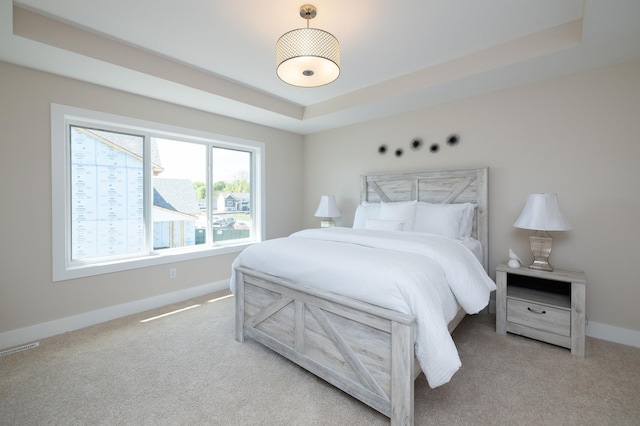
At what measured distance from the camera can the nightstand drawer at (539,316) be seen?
2303mm

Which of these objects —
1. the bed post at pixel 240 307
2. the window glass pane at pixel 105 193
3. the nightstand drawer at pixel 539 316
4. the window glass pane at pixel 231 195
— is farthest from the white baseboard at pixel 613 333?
the window glass pane at pixel 105 193

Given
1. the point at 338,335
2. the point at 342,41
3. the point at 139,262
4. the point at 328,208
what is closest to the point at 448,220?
the point at 328,208

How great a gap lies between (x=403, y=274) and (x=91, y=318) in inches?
122

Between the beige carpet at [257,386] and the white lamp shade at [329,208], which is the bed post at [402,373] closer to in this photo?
the beige carpet at [257,386]

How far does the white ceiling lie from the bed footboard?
2.00m

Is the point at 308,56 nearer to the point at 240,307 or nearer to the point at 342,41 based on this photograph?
the point at 342,41

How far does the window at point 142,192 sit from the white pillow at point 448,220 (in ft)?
8.18

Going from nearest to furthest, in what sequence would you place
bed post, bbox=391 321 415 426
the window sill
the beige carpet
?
bed post, bbox=391 321 415 426
the beige carpet
the window sill

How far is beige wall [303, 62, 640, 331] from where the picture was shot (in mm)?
2459

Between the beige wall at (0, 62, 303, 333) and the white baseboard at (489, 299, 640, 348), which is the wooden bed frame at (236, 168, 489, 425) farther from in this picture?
the beige wall at (0, 62, 303, 333)

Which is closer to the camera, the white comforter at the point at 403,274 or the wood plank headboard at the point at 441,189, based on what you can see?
the white comforter at the point at 403,274

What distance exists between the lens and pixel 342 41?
2.45 meters

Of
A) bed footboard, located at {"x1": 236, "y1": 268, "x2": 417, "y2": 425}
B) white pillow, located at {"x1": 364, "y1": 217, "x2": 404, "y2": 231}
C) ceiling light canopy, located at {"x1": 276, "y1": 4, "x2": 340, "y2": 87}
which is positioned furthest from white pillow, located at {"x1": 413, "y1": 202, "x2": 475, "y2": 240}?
ceiling light canopy, located at {"x1": 276, "y1": 4, "x2": 340, "y2": 87}

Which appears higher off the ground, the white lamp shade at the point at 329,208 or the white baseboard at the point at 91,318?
the white lamp shade at the point at 329,208
